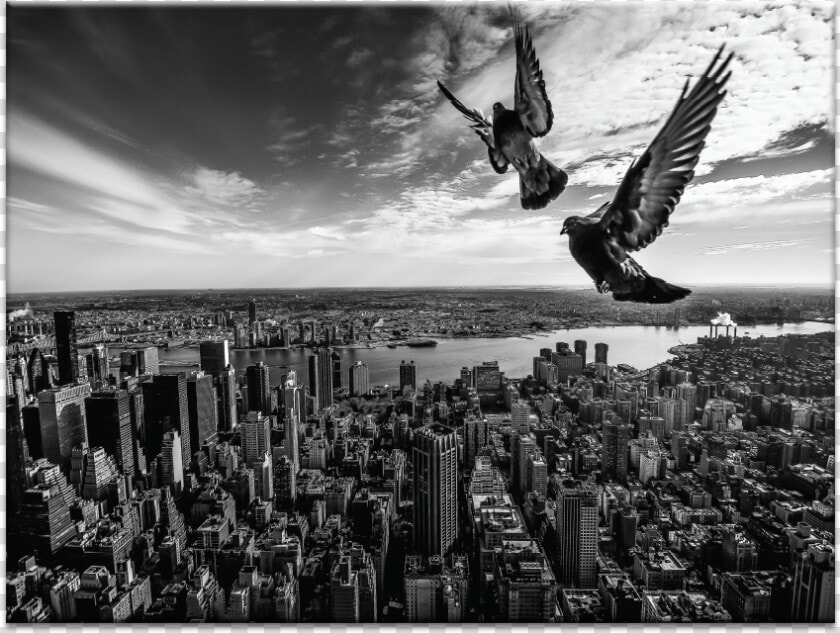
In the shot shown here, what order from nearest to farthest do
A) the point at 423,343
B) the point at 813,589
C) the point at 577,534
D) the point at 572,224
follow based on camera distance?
the point at 572,224, the point at 813,589, the point at 577,534, the point at 423,343

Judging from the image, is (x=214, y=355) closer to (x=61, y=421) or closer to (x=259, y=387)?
(x=259, y=387)

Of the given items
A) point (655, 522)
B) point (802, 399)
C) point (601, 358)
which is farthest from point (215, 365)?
point (802, 399)

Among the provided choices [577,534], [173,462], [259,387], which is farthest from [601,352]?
[173,462]

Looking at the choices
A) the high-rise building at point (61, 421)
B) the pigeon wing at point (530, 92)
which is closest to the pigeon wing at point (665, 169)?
the pigeon wing at point (530, 92)

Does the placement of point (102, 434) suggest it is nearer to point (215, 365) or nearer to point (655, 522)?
point (215, 365)

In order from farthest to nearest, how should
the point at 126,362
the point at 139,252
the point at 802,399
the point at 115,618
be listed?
1. the point at 126,362
2. the point at 139,252
3. the point at 802,399
4. the point at 115,618

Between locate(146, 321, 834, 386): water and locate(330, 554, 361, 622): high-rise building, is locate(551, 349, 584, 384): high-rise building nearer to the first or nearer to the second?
locate(146, 321, 834, 386): water

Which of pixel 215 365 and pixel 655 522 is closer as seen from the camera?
pixel 655 522
